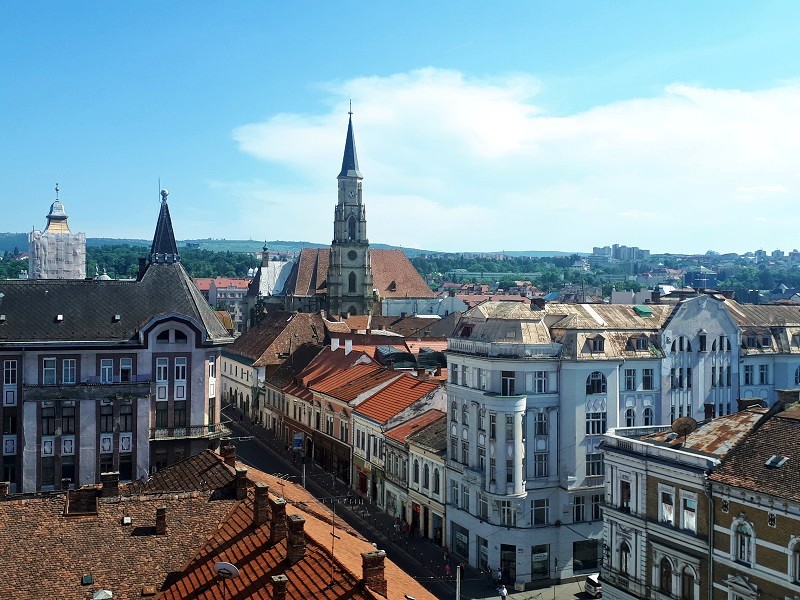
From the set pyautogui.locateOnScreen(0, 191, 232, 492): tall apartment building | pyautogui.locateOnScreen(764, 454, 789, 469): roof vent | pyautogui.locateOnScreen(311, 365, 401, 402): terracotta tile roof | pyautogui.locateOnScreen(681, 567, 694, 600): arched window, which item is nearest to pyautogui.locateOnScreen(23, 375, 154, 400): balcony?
pyautogui.locateOnScreen(0, 191, 232, 492): tall apartment building

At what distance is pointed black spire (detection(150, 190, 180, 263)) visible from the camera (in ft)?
247

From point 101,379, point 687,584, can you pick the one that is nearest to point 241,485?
point 687,584

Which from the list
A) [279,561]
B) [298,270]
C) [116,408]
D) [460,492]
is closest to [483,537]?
[460,492]

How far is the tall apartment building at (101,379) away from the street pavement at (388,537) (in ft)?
16.9

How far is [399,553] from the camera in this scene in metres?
58.7

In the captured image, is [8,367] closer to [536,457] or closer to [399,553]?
[399,553]

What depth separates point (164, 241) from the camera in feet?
249

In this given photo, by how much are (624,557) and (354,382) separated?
44.1 metres

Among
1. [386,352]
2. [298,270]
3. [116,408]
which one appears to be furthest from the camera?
[298,270]

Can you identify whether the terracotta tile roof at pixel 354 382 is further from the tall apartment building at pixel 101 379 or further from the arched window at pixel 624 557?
the arched window at pixel 624 557

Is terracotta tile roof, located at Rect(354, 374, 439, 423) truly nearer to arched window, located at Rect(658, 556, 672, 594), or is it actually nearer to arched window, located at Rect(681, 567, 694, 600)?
arched window, located at Rect(658, 556, 672, 594)

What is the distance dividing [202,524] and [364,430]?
4119 centimetres

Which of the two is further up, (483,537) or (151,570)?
(151,570)

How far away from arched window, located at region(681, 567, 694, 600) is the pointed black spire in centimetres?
5006
